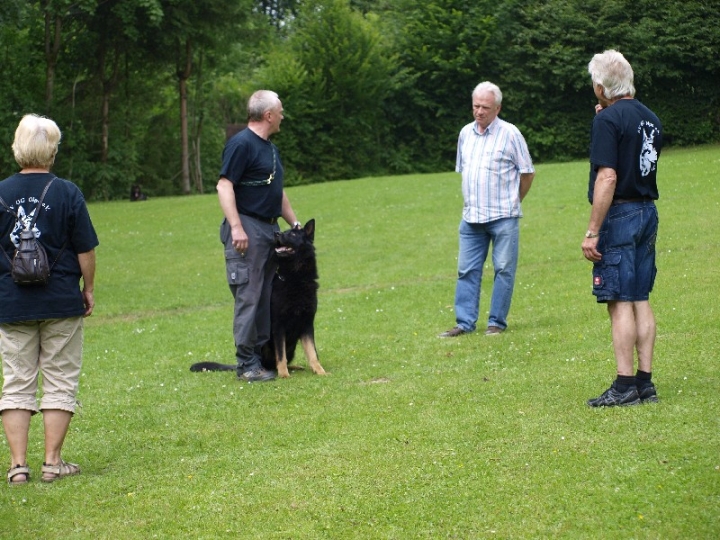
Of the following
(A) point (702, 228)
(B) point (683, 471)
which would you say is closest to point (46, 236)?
(B) point (683, 471)

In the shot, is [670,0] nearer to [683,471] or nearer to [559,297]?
[559,297]

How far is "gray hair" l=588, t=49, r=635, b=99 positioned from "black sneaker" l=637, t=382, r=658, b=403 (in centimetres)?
203

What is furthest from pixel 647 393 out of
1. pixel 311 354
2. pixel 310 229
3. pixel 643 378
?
pixel 310 229

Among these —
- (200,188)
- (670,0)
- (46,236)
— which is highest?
(670,0)

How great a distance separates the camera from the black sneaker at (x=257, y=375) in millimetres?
9203

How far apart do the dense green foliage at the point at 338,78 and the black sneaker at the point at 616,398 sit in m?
32.0

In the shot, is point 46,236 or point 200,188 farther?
point 200,188

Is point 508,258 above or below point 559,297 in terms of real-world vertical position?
above

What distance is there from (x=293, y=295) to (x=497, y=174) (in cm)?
277

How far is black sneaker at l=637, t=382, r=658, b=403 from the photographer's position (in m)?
6.82

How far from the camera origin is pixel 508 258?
10648 millimetres

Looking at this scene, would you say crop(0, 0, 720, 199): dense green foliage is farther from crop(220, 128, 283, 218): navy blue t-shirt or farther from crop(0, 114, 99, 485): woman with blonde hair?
crop(0, 114, 99, 485): woman with blonde hair

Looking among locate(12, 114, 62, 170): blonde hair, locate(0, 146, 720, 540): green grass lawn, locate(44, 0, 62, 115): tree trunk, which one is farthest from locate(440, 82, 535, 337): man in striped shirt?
locate(44, 0, 62, 115): tree trunk

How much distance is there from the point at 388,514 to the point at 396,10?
1834 inches
